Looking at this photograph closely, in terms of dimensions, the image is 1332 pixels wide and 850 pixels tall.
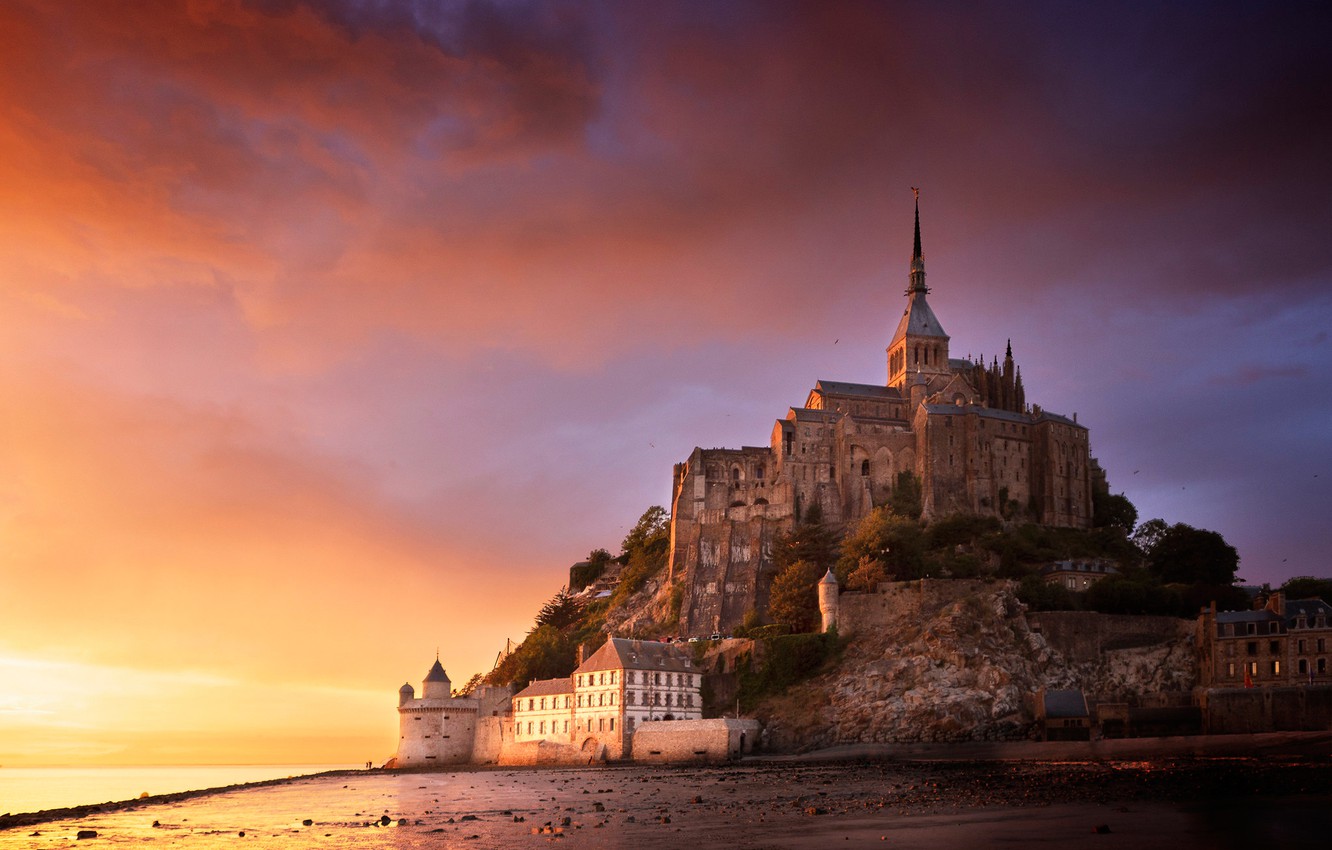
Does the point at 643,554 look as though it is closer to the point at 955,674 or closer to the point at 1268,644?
the point at 955,674

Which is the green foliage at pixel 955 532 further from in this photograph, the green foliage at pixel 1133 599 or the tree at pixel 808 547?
the green foliage at pixel 1133 599

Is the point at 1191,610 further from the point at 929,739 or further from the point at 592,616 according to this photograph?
the point at 592,616

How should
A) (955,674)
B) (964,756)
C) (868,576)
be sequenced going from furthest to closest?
(868,576) < (955,674) < (964,756)

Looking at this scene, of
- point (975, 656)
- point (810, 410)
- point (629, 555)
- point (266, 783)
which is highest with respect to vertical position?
point (810, 410)

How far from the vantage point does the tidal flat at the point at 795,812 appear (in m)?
27.1

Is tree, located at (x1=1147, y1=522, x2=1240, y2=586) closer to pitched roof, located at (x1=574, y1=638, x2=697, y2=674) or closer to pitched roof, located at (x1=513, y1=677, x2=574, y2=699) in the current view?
pitched roof, located at (x1=574, y1=638, x2=697, y2=674)

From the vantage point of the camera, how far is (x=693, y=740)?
62812mm

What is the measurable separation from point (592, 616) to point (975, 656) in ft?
127

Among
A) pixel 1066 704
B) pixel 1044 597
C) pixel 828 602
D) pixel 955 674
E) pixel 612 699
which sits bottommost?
pixel 612 699

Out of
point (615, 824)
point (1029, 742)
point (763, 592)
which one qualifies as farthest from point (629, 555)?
point (615, 824)

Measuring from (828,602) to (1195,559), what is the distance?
24.9 meters

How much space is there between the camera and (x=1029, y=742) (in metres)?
56.4

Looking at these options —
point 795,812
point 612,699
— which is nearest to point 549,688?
point 612,699

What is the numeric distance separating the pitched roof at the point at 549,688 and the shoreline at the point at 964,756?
441 centimetres
